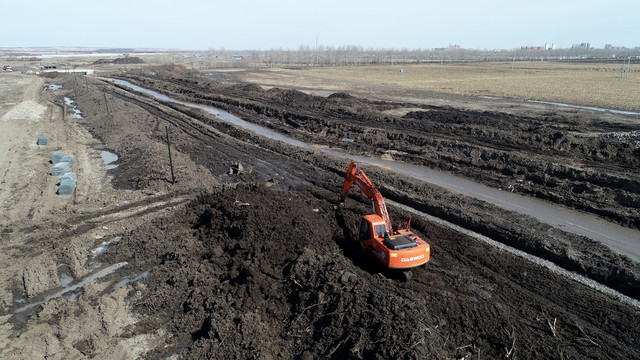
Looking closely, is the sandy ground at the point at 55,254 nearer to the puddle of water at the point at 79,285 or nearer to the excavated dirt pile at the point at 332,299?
the puddle of water at the point at 79,285

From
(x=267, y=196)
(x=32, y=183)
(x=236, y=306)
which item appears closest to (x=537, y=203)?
(x=267, y=196)

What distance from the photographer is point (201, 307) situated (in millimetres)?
10156

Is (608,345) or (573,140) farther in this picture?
(573,140)

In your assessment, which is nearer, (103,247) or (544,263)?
(544,263)

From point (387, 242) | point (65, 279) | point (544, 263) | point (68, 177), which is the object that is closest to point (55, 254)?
point (65, 279)

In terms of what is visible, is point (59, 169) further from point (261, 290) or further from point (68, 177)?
point (261, 290)

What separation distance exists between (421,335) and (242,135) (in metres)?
24.3

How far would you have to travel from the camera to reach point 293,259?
11.7 m

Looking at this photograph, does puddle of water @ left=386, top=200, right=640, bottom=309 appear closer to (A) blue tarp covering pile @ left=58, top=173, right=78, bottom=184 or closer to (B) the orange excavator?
(B) the orange excavator

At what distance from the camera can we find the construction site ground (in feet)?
29.6

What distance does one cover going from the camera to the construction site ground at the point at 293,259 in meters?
9.03

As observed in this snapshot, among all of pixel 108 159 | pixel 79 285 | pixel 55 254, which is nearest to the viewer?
pixel 79 285

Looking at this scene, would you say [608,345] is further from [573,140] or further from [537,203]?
[573,140]

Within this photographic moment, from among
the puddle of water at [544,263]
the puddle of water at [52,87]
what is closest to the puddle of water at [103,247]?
the puddle of water at [544,263]
